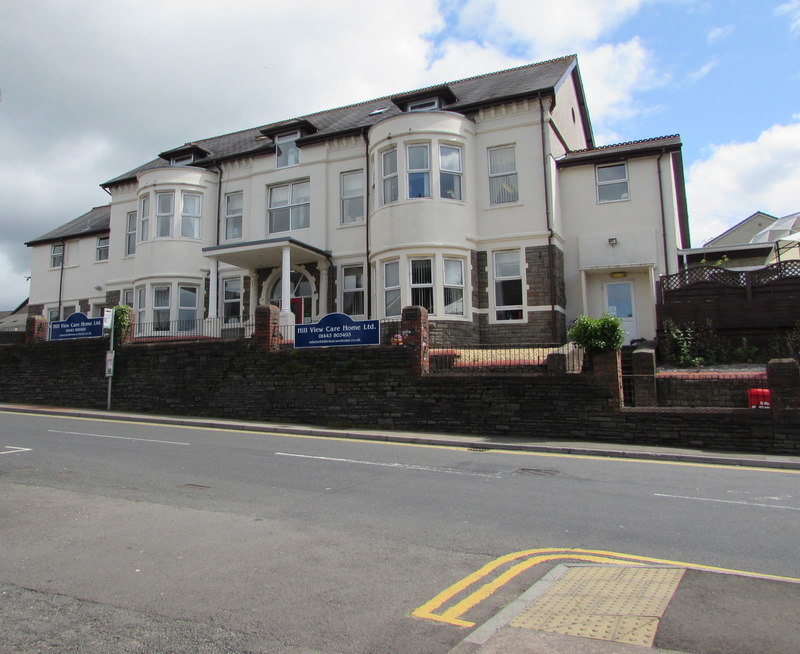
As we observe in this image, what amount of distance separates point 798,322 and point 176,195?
21569 mm

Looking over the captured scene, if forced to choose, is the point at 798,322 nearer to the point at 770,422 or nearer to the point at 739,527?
the point at 770,422

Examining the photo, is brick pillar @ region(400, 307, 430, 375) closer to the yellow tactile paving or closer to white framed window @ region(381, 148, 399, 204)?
white framed window @ region(381, 148, 399, 204)

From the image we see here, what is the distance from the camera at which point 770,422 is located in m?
11.1

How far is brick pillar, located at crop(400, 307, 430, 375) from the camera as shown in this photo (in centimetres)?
1462

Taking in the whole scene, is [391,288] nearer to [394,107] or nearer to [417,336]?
[417,336]

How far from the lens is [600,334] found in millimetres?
12539

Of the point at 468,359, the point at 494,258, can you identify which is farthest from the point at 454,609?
the point at 494,258

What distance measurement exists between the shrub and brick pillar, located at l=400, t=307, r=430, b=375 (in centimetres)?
369

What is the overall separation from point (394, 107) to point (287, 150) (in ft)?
15.0

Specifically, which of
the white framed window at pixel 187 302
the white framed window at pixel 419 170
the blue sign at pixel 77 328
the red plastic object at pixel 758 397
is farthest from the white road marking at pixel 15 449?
the red plastic object at pixel 758 397

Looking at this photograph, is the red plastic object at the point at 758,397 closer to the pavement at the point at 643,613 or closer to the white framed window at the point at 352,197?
the pavement at the point at 643,613

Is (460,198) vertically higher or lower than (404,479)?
higher

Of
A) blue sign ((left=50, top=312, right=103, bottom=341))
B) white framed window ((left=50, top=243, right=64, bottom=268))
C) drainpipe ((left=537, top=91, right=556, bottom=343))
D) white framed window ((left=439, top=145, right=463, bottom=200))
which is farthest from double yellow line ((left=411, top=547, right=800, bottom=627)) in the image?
white framed window ((left=50, top=243, right=64, bottom=268))

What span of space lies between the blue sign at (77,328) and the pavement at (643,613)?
20.1 meters
